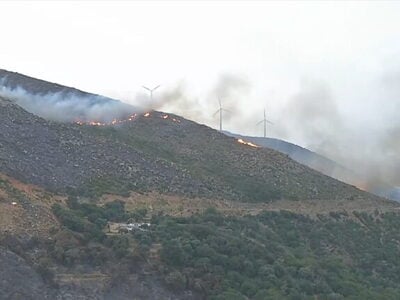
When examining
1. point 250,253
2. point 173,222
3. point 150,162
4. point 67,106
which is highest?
point 67,106

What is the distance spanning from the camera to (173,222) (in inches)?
2427

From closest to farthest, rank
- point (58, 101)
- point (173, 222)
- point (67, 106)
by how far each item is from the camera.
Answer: point (173, 222) < point (58, 101) < point (67, 106)

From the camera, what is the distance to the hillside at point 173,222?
49281 millimetres

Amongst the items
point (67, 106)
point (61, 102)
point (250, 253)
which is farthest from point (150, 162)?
point (61, 102)

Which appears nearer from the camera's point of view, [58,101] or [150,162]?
[150,162]

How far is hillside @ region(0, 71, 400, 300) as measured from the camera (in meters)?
49.3

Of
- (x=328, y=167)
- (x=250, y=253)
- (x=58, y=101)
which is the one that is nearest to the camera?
(x=250, y=253)

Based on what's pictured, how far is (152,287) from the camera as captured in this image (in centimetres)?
4919

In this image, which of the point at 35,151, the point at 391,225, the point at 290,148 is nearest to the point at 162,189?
the point at 35,151

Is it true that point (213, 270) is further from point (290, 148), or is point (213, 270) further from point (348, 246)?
point (290, 148)

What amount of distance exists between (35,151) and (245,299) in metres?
31.3

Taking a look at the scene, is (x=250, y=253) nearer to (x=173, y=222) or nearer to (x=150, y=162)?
(x=173, y=222)

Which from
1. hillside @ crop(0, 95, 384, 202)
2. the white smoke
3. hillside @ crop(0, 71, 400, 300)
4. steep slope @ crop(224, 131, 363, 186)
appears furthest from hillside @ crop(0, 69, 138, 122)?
steep slope @ crop(224, 131, 363, 186)

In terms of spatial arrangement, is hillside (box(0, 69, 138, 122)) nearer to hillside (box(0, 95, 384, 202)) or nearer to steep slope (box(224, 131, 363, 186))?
hillside (box(0, 95, 384, 202))
